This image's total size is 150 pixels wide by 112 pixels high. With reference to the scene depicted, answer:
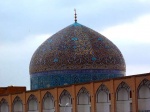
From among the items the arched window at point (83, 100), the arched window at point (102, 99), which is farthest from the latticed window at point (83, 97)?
the arched window at point (102, 99)

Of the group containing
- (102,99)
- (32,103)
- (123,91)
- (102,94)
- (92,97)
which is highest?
(123,91)

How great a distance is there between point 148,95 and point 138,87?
2.04 ft

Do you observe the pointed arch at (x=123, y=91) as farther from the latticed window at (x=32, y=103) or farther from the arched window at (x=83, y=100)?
the latticed window at (x=32, y=103)

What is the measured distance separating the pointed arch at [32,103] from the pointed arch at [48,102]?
116 centimetres

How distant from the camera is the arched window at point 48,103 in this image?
109 feet

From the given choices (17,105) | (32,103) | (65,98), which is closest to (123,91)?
(65,98)

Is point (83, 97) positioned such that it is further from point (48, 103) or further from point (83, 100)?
point (48, 103)

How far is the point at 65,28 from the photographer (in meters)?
38.0

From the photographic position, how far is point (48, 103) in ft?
110

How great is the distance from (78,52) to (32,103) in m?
4.53

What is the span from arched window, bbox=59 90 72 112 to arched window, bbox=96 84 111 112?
2.49 metres

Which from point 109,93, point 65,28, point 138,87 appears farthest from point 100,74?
point 138,87

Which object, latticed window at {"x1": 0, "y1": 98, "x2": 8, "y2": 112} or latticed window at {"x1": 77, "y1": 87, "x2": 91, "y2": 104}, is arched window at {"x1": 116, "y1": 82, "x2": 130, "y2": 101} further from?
latticed window at {"x1": 0, "y1": 98, "x2": 8, "y2": 112}

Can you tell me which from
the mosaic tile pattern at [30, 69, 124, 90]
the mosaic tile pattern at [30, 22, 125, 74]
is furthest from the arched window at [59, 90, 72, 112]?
the mosaic tile pattern at [30, 22, 125, 74]
